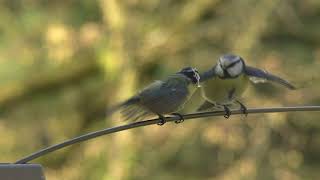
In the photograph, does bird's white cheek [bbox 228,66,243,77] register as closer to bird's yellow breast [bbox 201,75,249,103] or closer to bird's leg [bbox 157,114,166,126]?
bird's yellow breast [bbox 201,75,249,103]

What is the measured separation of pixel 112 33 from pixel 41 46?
532mm

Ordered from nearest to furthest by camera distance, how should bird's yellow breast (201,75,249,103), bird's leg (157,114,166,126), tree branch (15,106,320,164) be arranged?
1. tree branch (15,106,320,164)
2. bird's leg (157,114,166,126)
3. bird's yellow breast (201,75,249,103)

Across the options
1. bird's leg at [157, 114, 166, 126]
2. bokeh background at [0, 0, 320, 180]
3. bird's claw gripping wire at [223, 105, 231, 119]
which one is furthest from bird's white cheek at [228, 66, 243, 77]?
bokeh background at [0, 0, 320, 180]

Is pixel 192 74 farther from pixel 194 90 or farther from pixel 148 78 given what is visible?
pixel 148 78

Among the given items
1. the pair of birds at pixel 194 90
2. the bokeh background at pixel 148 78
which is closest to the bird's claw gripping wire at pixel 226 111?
the pair of birds at pixel 194 90

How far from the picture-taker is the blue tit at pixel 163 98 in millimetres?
2631

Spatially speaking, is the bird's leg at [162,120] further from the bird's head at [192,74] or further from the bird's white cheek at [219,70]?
the bird's white cheek at [219,70]

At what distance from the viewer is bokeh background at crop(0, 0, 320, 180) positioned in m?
5.77

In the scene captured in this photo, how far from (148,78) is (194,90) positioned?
327cm

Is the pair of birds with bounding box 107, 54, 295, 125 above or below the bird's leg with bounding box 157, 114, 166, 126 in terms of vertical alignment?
above

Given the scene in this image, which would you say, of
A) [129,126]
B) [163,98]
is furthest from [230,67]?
[129,126]

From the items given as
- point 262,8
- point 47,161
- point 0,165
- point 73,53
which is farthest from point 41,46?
point 0,165

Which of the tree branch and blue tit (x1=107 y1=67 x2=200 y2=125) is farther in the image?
blue tit (x1=107 y1=67 x2=200 y2=125)

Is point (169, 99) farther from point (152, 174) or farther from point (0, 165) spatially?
point (152, 174)
